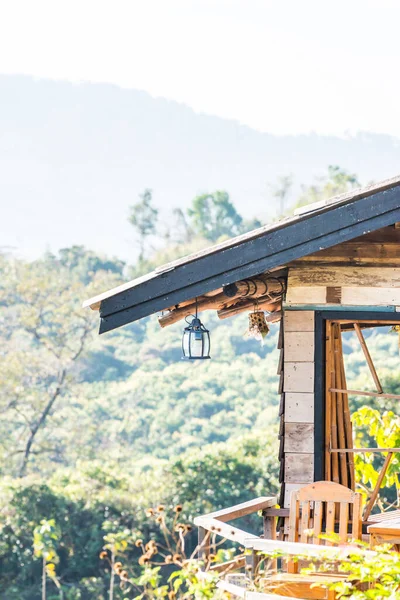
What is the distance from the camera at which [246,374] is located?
3603 centimetres

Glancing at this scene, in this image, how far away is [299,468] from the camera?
6789mm

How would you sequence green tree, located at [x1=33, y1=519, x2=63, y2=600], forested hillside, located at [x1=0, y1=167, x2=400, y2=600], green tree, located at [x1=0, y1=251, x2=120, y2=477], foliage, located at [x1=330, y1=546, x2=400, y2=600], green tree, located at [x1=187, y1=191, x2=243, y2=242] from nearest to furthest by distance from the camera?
foliage, located at [x1=330, y1=546, x2=400, y2=600] → green tree, located at [x1=33, y1=519, x2=63, y2=600] → forested hillside, located at [x1=0, y1=167, x2=400, y2=600] → green tree, located at [x1=0, y1=251, x2=120, y2=477] → green tree, located at [x1=187, y1=191, x2=243, y2=242]

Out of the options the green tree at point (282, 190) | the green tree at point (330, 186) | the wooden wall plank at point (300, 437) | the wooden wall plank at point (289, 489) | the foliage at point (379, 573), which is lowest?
the foliage at point (379, 573)

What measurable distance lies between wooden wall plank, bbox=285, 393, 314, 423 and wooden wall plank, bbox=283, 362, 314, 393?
42mm

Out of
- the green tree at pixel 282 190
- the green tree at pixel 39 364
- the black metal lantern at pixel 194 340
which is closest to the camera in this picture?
the black metal lantern at pixel 194 340

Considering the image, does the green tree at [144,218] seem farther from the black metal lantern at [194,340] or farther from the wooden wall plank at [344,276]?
the wooden wall plank at [344,276]

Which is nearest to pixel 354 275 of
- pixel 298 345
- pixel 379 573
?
pixel 298 345

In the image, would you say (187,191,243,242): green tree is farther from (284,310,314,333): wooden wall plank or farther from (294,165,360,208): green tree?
(284,310,314,333): wooden wall plank

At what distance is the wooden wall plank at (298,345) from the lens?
6801mm

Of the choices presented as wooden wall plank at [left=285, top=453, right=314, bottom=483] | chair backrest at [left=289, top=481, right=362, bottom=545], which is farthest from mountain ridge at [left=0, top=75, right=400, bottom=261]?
chair backrest at [left=289, top=481, right=362, bottom=545]

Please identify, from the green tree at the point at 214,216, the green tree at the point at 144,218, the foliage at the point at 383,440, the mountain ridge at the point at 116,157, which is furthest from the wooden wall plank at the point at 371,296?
the mountain ridge at the point at 116,157

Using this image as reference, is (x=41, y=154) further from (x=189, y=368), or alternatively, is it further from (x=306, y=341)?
(x=306, y=341)

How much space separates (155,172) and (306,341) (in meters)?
145

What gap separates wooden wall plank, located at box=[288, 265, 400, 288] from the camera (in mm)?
6734
